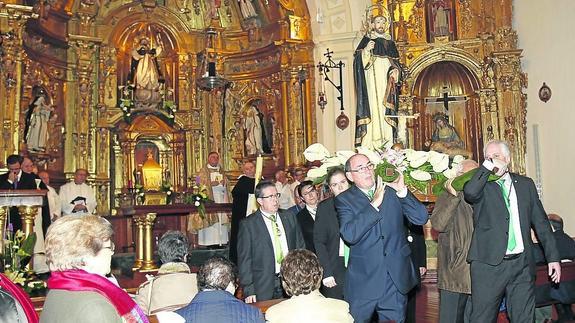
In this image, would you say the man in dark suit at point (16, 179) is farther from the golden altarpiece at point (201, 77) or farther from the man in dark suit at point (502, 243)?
the man in dark suit at point (502, 243)

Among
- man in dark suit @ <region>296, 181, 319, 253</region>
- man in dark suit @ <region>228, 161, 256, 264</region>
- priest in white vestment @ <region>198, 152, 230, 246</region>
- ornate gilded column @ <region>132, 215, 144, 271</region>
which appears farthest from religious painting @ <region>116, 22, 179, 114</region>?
man in dark suit @ <region>296, 181, 319, 253</region>

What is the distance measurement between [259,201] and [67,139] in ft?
31.5

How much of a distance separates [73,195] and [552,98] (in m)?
9.68

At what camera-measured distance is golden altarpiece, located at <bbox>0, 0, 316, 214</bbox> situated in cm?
1365

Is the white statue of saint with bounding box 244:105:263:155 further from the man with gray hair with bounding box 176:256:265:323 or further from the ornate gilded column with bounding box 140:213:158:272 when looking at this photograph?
the man with gray hair with bounding box 176:256:265:323

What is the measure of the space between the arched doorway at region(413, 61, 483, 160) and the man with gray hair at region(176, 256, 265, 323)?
11137 mm

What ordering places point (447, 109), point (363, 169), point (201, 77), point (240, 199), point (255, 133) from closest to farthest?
1. point (363, 169)
2. point (240, 199)
3. point (201, 77)
4. point (447, 109)
5. point (255, 133)

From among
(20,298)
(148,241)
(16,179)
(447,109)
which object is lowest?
(148,241)

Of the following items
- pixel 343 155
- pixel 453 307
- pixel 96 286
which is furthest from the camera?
pixel 453 307

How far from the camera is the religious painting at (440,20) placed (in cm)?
1381

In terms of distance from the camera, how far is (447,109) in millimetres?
14211

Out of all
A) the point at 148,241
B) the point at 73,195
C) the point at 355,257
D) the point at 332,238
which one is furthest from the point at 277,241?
the point at 73,195

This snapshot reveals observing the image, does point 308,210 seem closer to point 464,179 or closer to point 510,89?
point 464,179

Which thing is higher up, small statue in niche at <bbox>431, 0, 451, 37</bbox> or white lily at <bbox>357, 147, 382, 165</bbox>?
small statue in niche at <bbox>431, 0, 451, 37</bbox>
